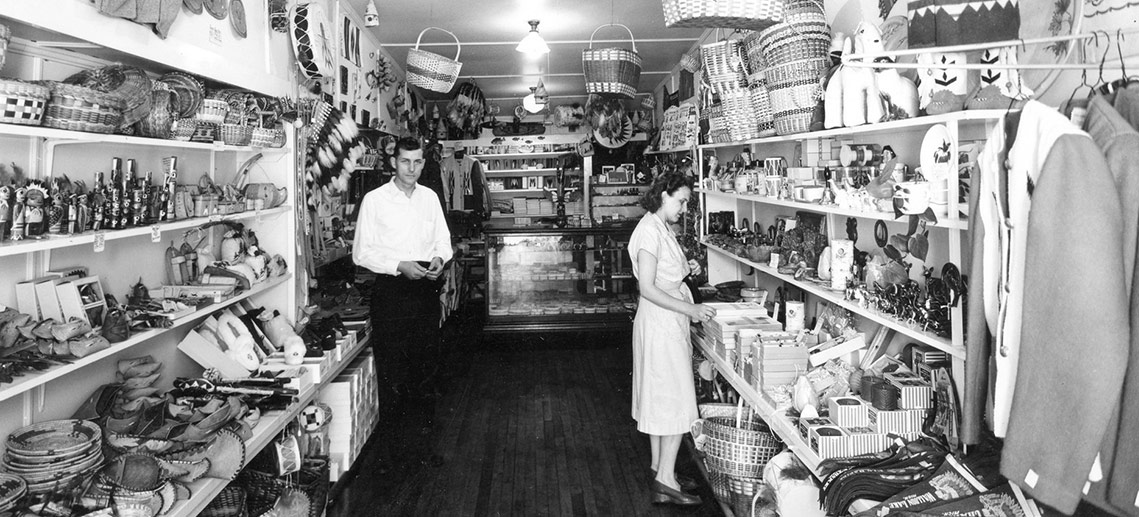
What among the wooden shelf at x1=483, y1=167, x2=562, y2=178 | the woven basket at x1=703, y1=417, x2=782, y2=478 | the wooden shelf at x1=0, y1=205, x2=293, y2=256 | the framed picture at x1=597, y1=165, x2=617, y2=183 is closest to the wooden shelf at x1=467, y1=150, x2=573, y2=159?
the wooden shelf at x1=483, y1=167, x2=562, y2=178

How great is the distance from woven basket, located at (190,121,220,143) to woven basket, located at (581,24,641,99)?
2375mm

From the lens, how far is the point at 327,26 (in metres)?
5.13

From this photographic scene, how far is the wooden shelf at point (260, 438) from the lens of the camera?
266 cm

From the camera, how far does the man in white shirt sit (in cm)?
502

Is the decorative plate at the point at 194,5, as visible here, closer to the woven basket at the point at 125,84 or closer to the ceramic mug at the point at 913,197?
the woven basket at the point at 125,84

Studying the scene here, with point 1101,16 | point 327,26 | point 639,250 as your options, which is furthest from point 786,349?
point 327,26

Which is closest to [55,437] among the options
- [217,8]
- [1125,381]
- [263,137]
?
[263,137]

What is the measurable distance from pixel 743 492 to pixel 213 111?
317 centimetres

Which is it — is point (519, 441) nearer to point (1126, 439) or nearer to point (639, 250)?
point (639, 250)

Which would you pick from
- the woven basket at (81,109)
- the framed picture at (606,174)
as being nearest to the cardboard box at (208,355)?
the woven basket at (81,109)

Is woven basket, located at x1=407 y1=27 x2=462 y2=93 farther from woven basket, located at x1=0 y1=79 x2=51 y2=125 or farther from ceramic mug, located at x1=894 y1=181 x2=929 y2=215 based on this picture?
ceramic mug, located at x1=894 y1=181 x2=929 y2=215

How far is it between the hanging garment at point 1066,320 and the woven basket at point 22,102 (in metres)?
2.81

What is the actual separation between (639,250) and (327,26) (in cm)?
276

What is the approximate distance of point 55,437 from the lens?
2.65 m
